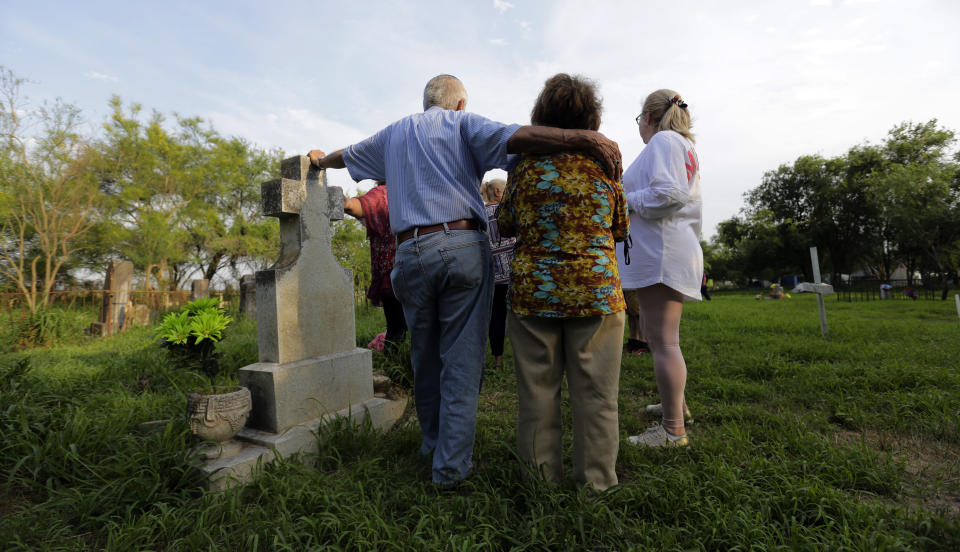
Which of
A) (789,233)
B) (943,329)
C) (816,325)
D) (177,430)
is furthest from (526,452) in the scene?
(789,233)

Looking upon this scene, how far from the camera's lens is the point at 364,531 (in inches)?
67.6

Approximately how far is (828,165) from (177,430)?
3722cm

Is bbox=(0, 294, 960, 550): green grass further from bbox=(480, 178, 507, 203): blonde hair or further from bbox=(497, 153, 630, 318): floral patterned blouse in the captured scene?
bbox=(480, 178, 507, 203): blonde hair

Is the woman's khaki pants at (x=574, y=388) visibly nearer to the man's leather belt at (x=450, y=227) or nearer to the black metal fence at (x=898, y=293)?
the man's leather belt at (x=450, y=227)

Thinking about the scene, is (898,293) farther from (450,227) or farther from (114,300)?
(114,300)

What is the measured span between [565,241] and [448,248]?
54 centimetres

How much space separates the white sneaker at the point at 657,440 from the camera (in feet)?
7.80

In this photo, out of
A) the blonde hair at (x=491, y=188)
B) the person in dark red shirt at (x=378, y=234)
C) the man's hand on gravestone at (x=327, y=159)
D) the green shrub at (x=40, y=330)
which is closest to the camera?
the man's hand on gravestone at (x=327, y=159)

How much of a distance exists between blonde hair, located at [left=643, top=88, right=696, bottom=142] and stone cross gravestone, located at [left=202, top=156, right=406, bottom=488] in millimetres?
2158

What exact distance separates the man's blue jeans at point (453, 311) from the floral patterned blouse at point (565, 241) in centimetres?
25

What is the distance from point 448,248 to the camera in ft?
6.64

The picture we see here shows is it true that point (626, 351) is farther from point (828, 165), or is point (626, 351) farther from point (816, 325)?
point (828, 165)

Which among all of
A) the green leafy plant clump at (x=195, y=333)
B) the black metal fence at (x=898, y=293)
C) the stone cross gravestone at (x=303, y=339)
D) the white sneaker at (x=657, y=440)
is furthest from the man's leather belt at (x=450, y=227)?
the black metal fence at (x=898, y=293)

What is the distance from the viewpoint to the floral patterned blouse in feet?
5.87
